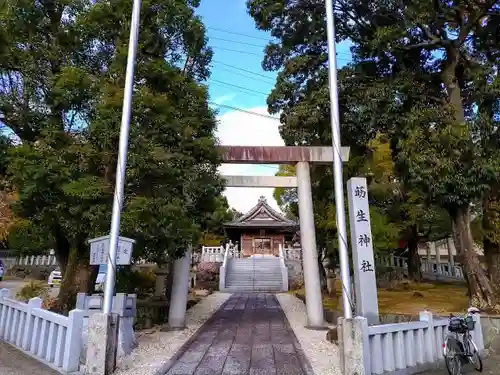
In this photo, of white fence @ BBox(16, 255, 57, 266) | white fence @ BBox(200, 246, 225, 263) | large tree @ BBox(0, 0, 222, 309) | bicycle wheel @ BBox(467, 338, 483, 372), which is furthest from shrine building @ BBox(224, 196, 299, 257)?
bicycle wheel @ BBox(467, 338, 483, 372)

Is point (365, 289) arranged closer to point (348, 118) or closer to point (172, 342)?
point (172, 342)

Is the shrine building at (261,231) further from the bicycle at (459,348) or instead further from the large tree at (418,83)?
the bicycle at (459,348)

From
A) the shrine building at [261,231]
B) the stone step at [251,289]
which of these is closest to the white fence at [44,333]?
the stone step at [251,289]

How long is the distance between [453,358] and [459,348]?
186 mm

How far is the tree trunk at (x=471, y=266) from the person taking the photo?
10.2 metres

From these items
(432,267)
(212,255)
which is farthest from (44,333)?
(432,267)

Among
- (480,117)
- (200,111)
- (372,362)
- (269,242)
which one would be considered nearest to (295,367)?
(372,362)

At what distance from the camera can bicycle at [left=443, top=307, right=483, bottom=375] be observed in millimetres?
6168

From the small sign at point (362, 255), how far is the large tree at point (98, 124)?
11.7ft

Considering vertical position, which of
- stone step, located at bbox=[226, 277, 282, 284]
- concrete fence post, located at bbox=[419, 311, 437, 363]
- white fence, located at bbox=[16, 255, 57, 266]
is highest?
white fence, located at bbox=[16, 255, 57, 266]

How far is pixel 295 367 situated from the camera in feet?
21.7

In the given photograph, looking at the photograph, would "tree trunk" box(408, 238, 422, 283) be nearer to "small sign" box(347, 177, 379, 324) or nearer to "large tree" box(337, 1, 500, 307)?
"large tree" box(337, 1, 500, 307)

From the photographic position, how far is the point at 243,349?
26.3 ft

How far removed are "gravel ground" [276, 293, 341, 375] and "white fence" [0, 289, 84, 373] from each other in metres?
3.59
